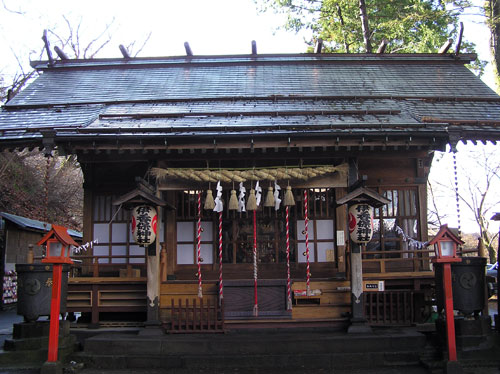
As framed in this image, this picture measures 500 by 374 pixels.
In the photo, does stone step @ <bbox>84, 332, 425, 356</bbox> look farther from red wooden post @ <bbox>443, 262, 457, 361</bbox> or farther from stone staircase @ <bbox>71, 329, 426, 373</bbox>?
red wooden post @ <bbox>443, 262, 457, 361</bbox>

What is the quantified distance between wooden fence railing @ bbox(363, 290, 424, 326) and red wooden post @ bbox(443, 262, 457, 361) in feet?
4.80

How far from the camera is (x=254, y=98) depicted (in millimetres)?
12297

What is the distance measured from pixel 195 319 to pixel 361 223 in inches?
158

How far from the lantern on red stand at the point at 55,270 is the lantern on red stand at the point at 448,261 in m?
6.89

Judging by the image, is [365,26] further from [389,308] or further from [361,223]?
[389,308]

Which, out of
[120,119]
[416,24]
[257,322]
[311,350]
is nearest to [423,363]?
[311,350]

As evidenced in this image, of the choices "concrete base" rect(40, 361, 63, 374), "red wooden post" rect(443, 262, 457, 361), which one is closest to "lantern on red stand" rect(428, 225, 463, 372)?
"red wooden post" rect(443, 262, 457, 361)

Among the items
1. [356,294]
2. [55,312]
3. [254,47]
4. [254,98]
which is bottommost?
[55,312]

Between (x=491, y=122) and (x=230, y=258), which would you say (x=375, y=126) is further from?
(x=230, y=258)

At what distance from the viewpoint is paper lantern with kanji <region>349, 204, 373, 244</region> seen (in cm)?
927

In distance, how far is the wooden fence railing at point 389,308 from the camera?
977 centimetres

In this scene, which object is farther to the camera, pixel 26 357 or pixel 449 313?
pixel 26 357

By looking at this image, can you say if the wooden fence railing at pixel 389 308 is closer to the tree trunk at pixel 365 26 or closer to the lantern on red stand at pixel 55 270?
the lantern on red stand at pixel 55 270

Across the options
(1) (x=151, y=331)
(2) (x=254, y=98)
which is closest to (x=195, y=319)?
(1) (x=151, y=331)
